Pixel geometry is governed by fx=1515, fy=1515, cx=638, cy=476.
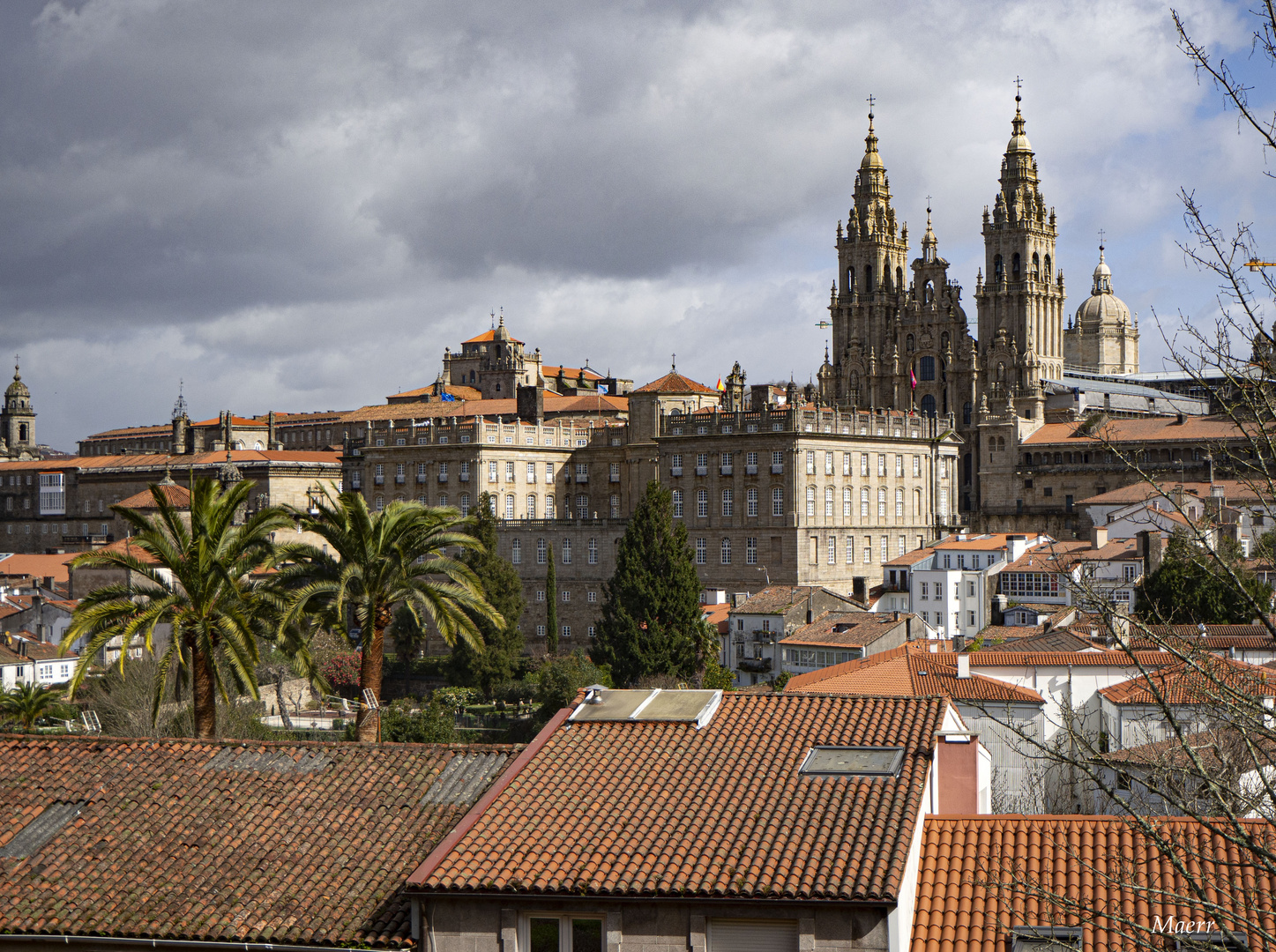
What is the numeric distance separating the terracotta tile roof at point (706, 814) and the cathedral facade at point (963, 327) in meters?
A: 99.1

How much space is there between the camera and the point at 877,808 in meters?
14.4

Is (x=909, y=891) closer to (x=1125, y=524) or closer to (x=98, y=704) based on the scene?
(x=98, y=704)

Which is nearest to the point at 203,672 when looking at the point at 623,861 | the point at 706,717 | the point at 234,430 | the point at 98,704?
the point at 706,717

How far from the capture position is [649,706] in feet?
58.3

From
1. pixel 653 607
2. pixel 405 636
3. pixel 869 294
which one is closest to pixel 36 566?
pixel 405 636

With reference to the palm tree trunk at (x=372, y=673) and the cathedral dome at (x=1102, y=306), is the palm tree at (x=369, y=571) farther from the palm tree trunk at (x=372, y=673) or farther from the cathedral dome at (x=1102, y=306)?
the cathedral dome at (x=1102, y=306)

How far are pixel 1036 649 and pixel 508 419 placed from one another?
63543 millimetres

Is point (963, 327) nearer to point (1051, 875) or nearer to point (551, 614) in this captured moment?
point (551, 614)

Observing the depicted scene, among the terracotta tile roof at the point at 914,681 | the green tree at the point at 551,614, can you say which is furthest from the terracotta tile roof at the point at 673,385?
the terracotta tile roof at the point at 914,681

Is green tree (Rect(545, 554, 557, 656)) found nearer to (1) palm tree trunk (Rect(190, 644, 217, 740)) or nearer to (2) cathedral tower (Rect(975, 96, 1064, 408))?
(2) cathedral tower (Rect(975, 96, 1064, 408))

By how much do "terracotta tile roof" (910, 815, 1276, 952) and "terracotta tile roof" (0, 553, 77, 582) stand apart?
84.1m

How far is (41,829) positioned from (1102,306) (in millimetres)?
156010

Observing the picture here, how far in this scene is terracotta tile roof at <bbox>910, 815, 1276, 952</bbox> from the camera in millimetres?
13711

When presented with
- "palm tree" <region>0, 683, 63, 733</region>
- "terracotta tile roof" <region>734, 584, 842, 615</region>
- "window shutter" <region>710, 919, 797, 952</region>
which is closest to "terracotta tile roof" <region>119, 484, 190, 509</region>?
"terracotta tile roof" <region>734, 584, 842, 615</region>
